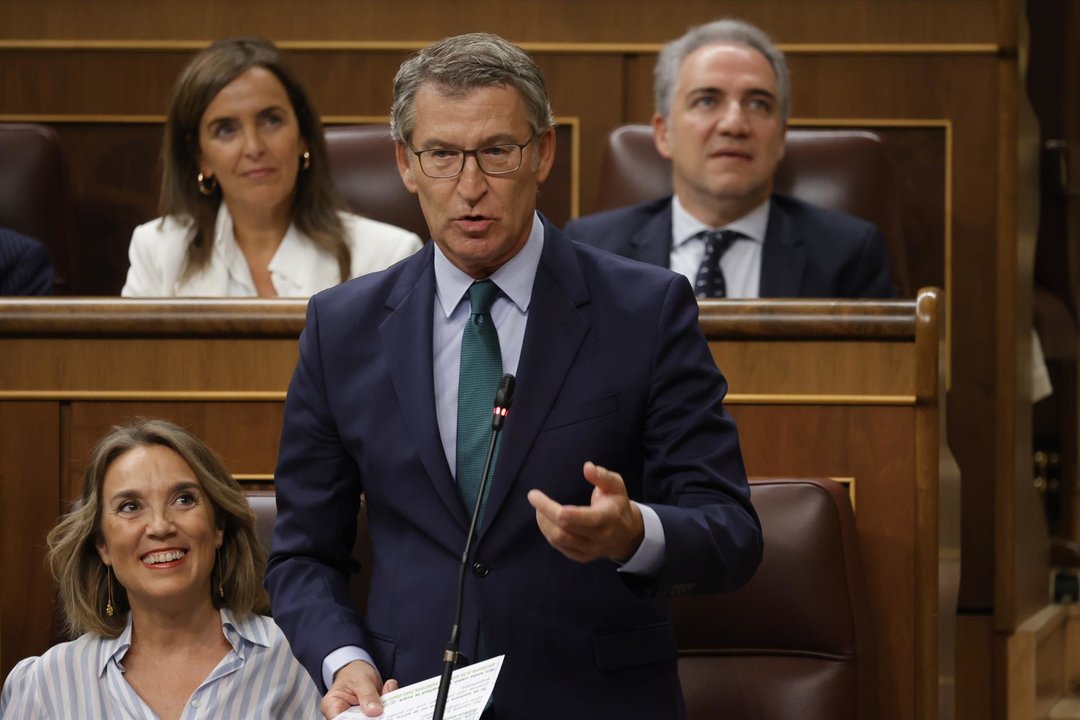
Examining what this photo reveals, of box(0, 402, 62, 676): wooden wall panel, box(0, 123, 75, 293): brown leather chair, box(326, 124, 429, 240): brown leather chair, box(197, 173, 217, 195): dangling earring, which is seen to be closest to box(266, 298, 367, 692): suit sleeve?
box(0, 402, 62, 676): wooden wall panel

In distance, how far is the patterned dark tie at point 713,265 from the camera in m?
1.88

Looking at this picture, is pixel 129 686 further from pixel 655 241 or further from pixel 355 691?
pixel 655 241

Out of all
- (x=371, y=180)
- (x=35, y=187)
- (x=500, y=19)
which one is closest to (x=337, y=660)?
(x=371, y=180)

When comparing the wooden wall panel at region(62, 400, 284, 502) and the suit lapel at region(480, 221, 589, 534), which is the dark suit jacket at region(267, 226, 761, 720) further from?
the wooden wall panel at region(62, 400, 284, 502)

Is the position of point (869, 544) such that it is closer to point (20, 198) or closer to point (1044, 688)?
point (1044, 688)

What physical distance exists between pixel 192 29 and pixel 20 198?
14.6 inches

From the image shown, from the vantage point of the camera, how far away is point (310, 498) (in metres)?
1.07

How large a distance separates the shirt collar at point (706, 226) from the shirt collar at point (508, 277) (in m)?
0.88

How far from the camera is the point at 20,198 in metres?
2.05

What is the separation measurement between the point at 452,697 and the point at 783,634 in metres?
0.42

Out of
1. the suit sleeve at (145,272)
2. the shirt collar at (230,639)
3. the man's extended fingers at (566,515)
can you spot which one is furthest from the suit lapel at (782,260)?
the man's extended fingers at (566,515)

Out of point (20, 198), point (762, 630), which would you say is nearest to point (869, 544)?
point (762, 630)

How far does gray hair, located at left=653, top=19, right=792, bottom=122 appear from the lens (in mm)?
1960

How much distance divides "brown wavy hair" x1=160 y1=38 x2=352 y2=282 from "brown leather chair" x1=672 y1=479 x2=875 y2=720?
775 mm
